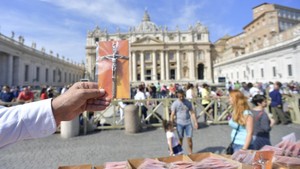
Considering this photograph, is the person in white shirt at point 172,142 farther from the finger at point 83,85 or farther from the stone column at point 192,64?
the stone column at point 192,64

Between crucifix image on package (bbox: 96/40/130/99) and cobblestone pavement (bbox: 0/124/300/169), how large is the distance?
9.52ft

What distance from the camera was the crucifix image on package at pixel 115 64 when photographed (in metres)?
2.60

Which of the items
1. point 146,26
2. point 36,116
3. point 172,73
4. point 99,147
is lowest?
point 99,147

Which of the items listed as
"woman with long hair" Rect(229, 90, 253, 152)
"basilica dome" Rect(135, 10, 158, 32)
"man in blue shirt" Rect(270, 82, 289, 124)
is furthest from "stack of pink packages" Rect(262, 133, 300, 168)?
"basilica dome" Rect(135, 10, 158, 32)

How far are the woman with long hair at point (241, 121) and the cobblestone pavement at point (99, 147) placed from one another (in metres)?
2.27

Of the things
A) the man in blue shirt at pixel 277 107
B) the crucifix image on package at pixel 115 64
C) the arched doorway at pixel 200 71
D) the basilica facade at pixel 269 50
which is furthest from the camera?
the arched doorway at pixel 200 71

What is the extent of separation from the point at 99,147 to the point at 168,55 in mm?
60267

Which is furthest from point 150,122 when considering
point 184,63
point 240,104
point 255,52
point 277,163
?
point 184,63

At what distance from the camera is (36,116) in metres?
1.09

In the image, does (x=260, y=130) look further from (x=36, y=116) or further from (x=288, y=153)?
(x=36, y=116)

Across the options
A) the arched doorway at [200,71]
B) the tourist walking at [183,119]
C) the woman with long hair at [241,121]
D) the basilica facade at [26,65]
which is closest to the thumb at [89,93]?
the woman with long hair at [241,121]

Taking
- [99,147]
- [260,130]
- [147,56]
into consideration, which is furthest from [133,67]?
[260,130]

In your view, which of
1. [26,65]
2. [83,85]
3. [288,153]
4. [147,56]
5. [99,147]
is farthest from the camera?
[147,56]

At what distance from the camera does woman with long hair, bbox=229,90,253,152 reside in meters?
3.43
